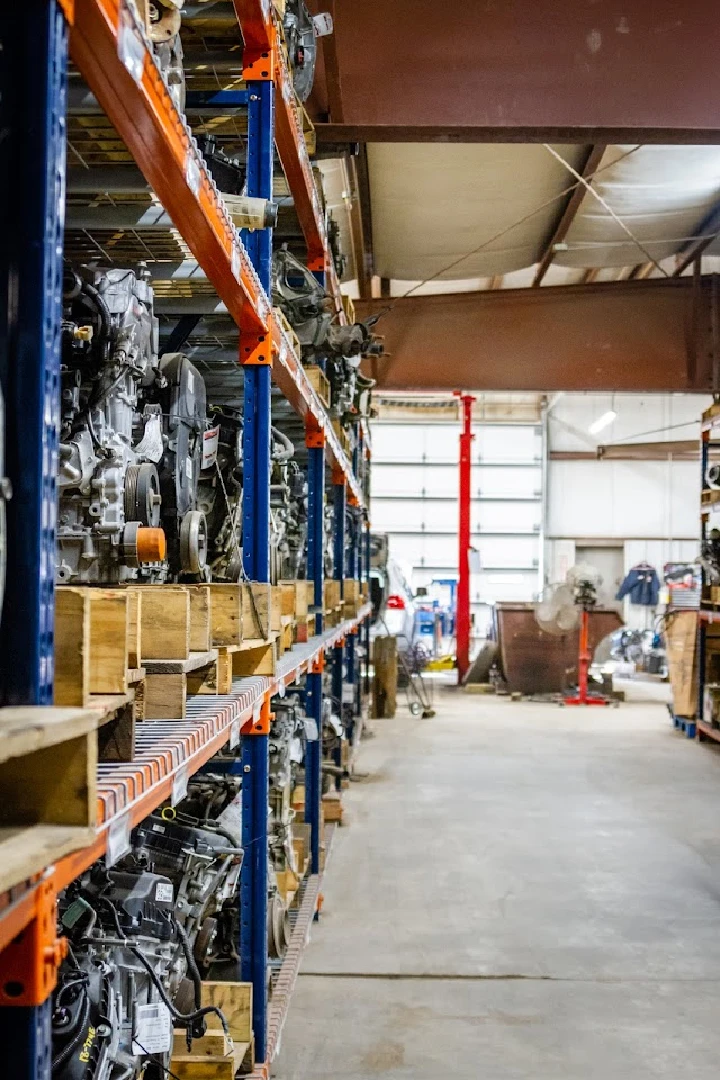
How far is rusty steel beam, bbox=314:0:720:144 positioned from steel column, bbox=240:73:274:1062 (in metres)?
2.49

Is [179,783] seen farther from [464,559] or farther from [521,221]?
[464,559]

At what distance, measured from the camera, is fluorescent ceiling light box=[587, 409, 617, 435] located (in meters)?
21.2

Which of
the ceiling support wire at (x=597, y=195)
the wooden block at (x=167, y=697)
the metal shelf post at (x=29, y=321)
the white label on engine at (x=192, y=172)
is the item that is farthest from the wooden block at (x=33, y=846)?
the ceiling support wire at (x=597, y=195)

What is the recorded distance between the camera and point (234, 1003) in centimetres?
313

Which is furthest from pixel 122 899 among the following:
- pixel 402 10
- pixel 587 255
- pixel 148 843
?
pixel 587 255

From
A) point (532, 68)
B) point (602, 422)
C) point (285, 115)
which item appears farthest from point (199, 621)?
point (602, 422)

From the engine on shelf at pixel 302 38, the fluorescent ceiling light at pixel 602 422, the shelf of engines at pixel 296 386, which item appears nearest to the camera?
the shelf of engines at pixel 296 386

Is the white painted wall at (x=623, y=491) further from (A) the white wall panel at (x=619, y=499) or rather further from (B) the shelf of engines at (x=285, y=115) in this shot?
(B) the shelf of engines at (x=285, y=115)

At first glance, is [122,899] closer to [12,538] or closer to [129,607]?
[129,607]

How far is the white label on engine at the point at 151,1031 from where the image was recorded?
8.00 feet

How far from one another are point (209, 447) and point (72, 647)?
2582mm

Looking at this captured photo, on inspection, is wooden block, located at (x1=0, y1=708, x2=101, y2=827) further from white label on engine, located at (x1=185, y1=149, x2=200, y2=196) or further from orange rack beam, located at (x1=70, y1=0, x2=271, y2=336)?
white label on engine, located at (x1=185, y1=149, x2=200, y2=196)

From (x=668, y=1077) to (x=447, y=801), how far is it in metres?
4.35

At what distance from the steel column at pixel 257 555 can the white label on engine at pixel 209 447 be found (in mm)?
557
